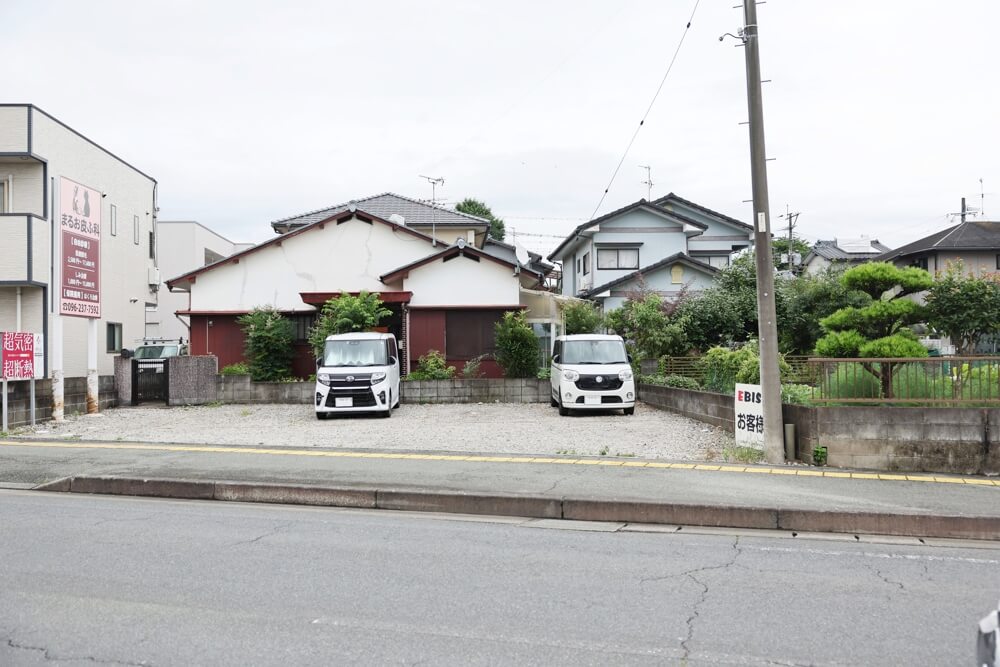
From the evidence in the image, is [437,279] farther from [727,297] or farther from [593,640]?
[593,640]

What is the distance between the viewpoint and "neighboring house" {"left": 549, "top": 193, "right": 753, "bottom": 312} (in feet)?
110

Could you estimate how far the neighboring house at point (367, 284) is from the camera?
22.8 meters

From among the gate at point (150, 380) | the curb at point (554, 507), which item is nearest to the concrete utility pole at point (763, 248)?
the curb at point (554, 507)

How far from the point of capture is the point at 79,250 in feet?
54.1

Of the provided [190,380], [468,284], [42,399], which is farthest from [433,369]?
[42,399]

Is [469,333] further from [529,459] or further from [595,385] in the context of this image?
[529,459]

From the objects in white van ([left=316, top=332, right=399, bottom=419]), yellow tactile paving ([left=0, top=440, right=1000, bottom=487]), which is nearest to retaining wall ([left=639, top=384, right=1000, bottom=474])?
yellow tactile paving ([left=0, top=440, right=1000, bottom=487])

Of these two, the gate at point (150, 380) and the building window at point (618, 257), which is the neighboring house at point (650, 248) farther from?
the gate at point (150, 380)

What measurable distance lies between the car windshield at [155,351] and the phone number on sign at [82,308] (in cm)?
925

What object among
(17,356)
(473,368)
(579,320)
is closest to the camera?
(17,356)

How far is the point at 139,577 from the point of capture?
18.2ft

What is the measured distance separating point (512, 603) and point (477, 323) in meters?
18.0

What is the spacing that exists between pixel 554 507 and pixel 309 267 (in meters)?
17.8

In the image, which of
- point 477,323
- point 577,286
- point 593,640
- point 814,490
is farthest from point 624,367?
point 577,286
